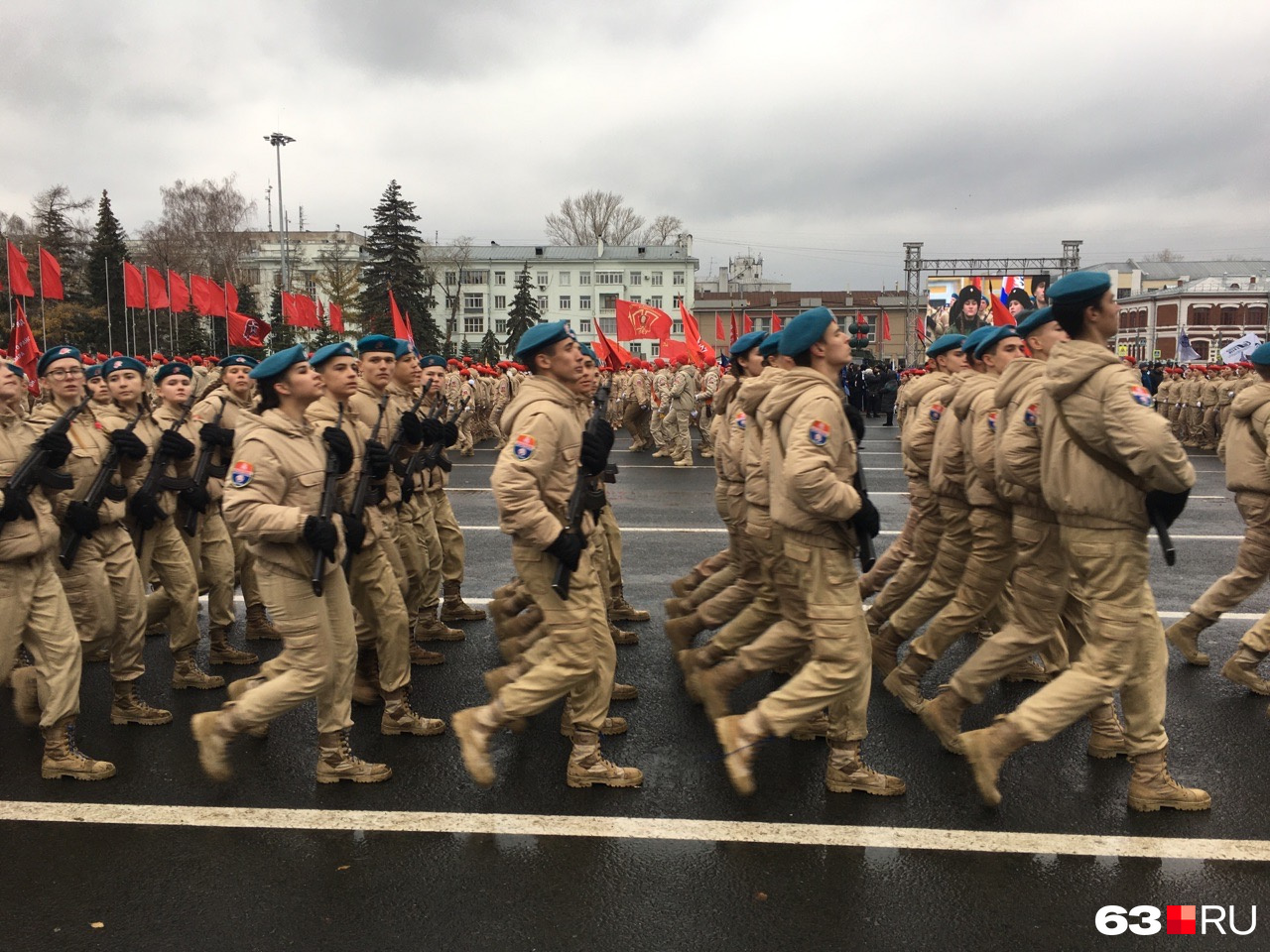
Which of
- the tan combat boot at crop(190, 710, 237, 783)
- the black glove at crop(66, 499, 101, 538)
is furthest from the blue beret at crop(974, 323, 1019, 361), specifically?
the black glove at crop(66, 499, 101, 538)

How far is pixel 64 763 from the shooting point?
4.50 metres

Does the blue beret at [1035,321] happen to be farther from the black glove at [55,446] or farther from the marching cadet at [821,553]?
the black glove at [55,446]

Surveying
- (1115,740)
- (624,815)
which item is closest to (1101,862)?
(1115,740)

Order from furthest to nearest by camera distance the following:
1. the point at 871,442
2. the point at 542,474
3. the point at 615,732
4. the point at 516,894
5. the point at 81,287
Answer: the point at 81,287, the point at 871,442, the point at 615,732, the point at 542,474, the point at 516,894

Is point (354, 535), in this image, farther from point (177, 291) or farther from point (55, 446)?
point (177, 291)

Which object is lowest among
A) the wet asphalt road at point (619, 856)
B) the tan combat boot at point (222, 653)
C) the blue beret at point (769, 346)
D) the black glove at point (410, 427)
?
the wet asphalt road at point (619, 856)

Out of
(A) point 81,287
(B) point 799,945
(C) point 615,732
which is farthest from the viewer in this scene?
(A) point 81,287

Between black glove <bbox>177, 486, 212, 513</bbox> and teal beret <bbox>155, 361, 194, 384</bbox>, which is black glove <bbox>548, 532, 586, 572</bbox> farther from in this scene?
teal beret <bbox>155, 361, 194, 384</bbox>

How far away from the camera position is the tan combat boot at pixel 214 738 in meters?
4.23

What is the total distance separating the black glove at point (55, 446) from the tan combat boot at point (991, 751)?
4334mm

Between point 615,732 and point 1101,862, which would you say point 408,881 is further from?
point 1101,862

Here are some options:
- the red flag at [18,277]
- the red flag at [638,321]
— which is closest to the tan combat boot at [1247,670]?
A: the red flag at [638,321]

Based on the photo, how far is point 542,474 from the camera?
4.36 m

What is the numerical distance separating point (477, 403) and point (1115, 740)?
18.7 meters
